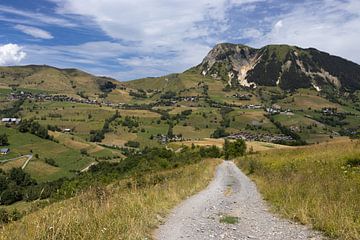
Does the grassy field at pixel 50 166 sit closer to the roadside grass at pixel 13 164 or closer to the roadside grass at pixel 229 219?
the roadside grass at pixel 13 164

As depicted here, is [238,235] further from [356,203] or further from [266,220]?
[356,203]

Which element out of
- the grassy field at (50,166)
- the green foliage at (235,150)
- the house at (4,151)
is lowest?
the grassy field at (50,166)

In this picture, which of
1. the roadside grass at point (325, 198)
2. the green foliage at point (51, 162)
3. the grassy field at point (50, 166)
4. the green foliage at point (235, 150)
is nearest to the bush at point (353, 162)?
the roadside grass at point (325, 198)

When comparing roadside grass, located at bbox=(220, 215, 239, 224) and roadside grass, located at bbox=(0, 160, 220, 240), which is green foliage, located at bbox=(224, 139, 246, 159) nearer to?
roadside grass, located at bbox=(0, 160, 220, 240)

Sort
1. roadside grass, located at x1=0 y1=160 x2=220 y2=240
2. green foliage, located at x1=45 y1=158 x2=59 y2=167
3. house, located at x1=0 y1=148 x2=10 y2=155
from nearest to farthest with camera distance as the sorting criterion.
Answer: roadside grass, located at x1=0 y1=160 x2=220 y2=240, green foliage, located at x1=45 y1=158 x2=59 y2=167, house, located at x1=0 y1=148 x2=10 y2=155

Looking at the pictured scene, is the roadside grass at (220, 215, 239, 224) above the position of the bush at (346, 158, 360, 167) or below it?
below

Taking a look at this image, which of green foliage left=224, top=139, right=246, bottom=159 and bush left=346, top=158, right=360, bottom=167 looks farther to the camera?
green foliage left=224, top=139, right=246, bottom=159

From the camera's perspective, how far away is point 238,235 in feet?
33.7

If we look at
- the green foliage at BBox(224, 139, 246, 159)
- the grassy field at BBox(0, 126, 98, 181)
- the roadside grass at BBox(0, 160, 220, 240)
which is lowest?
the grassy field at BBox(0, 126, 98, 181)

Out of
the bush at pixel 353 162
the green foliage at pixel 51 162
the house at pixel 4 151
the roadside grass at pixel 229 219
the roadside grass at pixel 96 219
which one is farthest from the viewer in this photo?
the house at pixel 4 151

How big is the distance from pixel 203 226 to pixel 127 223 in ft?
9.40

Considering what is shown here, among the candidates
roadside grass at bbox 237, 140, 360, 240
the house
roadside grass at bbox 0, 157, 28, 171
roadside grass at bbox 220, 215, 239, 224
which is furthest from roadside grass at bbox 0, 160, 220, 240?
the house

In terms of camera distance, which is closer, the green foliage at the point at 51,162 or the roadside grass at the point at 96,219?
the roadside grass at the point at 96,219

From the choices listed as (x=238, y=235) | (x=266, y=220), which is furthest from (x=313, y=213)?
(x=238, y=235)
